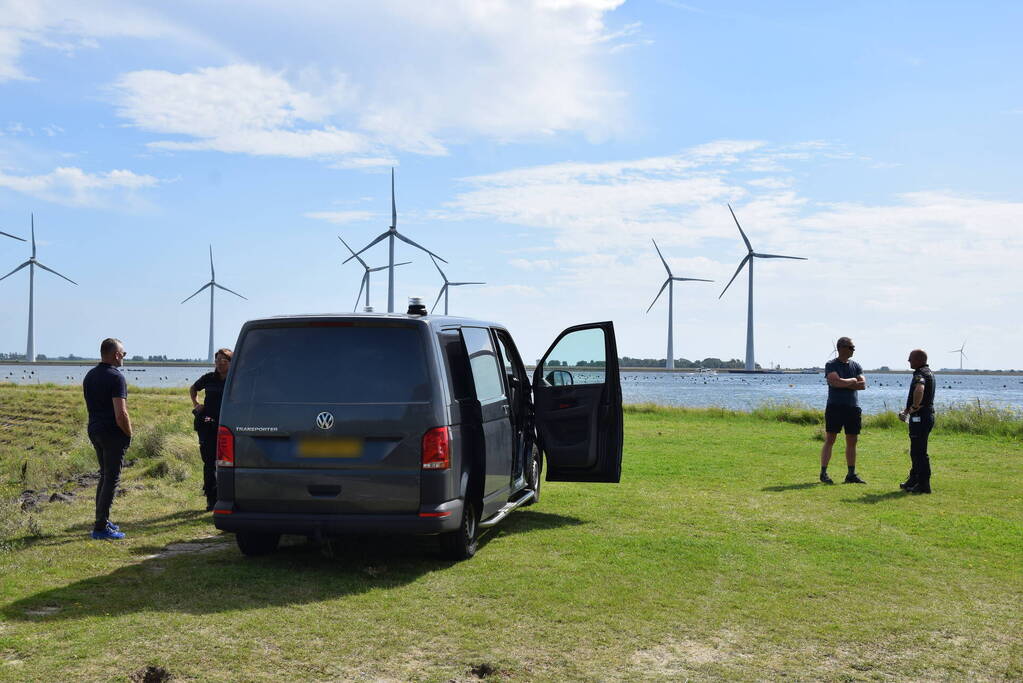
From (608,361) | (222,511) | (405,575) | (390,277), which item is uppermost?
(390,277)

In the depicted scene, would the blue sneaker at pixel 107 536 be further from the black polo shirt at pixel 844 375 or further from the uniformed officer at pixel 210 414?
the black polo shirt at pixel 844 375

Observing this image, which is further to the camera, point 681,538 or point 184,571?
point 681,538

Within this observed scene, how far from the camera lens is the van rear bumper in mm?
7055

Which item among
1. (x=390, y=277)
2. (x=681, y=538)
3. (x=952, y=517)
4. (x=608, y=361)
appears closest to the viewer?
(x=681, y=538)

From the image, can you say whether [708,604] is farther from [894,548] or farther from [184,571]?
[184,571]

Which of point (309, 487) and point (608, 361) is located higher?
point (608, 361)

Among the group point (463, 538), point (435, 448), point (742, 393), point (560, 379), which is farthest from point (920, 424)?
point (742, 393)

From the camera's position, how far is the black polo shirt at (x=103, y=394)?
8758 millimetres

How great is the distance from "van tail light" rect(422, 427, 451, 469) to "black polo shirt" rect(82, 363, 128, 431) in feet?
11.2

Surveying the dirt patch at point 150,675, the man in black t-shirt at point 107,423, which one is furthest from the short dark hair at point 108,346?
the dirt patch at point 150,675

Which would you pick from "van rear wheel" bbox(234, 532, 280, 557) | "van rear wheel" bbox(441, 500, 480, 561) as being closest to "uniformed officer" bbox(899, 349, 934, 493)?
A: "van rear wheel" bbox(441, 500, 480, 561)

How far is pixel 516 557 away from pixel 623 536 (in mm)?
1374

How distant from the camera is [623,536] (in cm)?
891

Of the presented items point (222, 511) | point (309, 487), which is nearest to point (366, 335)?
point (309, 487)
